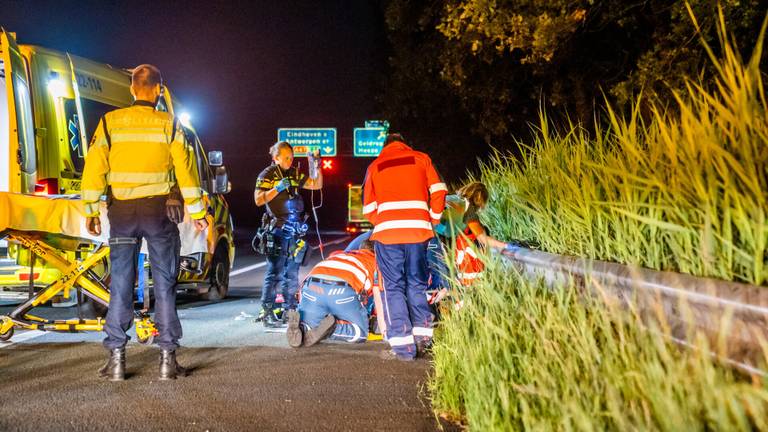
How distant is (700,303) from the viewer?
308 cm

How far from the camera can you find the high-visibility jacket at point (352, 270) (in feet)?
21.0

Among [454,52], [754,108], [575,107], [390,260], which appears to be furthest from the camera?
[575,107]

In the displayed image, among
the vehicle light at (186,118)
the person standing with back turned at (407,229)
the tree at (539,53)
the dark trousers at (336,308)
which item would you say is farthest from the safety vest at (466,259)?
the vehicle light at (186,118)

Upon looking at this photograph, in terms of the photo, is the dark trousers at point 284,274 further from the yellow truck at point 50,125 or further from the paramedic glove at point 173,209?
the paramedic glove at point 173,209

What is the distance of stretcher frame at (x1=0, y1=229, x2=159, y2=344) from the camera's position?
6.23m

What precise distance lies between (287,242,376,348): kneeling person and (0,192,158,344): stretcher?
1168 mm

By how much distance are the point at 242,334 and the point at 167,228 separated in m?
2.13

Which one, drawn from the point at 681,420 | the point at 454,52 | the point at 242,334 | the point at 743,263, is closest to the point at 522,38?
the point at 454,52

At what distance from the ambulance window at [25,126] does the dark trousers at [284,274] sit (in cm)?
247

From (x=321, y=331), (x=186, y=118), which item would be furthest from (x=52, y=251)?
(x=186, y=118)

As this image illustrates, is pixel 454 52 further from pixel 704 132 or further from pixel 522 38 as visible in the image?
pixel 704 132

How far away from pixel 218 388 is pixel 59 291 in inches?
88.9

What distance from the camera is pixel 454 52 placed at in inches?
613

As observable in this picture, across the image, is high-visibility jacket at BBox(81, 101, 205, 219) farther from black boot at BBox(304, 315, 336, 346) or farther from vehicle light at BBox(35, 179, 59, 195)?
vehicle light at BBox(35, 179, 59, 195)
